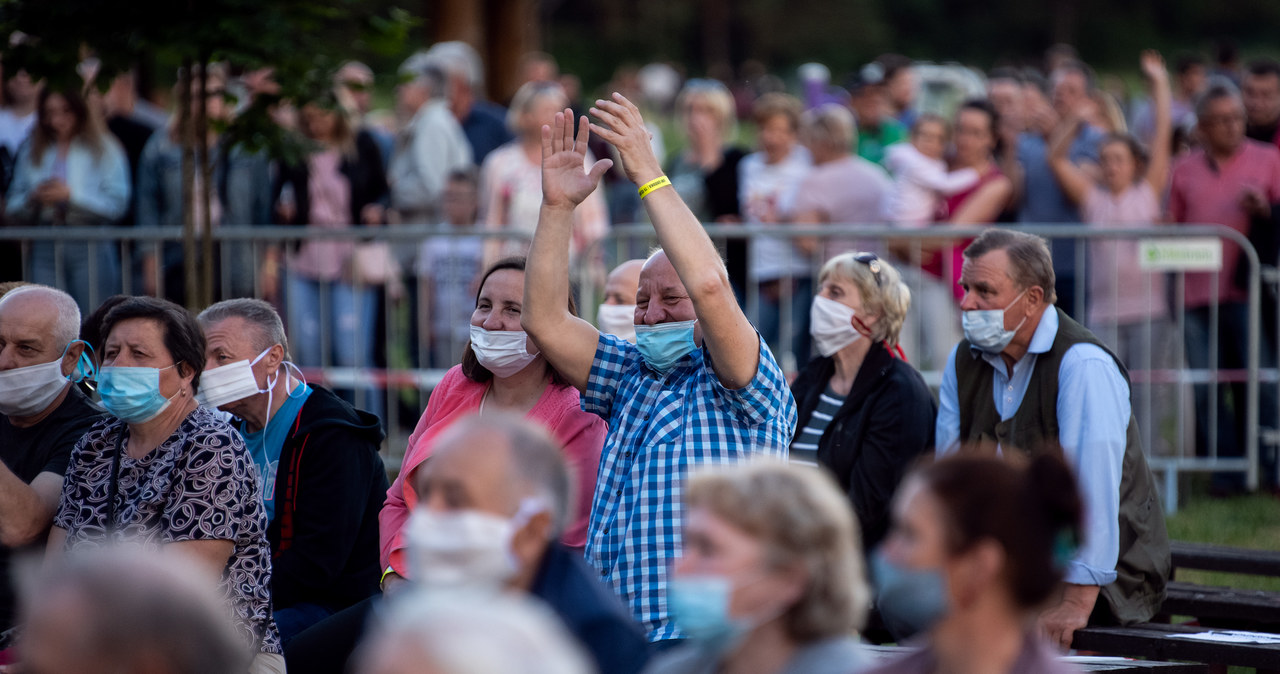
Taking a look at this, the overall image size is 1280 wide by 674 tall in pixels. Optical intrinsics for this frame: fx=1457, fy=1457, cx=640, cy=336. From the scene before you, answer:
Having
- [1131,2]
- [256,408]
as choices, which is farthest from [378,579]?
[1131,2]

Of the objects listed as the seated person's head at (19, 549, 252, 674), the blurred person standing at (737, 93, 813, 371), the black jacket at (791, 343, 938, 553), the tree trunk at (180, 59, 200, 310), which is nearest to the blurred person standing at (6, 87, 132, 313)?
the tree trunk at (180, 59, 200, 310)

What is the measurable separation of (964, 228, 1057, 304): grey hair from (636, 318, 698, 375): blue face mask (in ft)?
4.72

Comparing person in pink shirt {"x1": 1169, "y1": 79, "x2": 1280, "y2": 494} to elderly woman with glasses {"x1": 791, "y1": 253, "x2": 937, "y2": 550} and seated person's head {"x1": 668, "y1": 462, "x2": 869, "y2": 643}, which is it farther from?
seated person's head {"x1": 668, "y1": 462, "x2": 869, "y2": 643}

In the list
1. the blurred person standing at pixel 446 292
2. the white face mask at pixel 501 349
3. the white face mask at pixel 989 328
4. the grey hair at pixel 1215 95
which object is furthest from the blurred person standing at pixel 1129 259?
the white face mask at pixel 501 349

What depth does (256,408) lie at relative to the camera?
520 centimetres

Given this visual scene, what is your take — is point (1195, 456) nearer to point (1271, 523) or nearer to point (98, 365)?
point (1271, 523)

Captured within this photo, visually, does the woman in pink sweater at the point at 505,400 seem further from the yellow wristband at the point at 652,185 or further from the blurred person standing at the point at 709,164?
the blurred person standing at the point at 709,164

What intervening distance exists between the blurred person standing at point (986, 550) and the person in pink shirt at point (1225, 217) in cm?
645

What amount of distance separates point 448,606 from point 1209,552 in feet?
16.3

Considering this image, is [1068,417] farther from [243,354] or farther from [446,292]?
[446,292]

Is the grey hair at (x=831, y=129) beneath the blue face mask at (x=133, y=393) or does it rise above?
above

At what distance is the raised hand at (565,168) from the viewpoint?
435 cm

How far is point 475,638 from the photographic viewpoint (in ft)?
6.74

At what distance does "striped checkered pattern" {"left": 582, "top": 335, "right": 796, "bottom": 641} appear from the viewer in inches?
162
